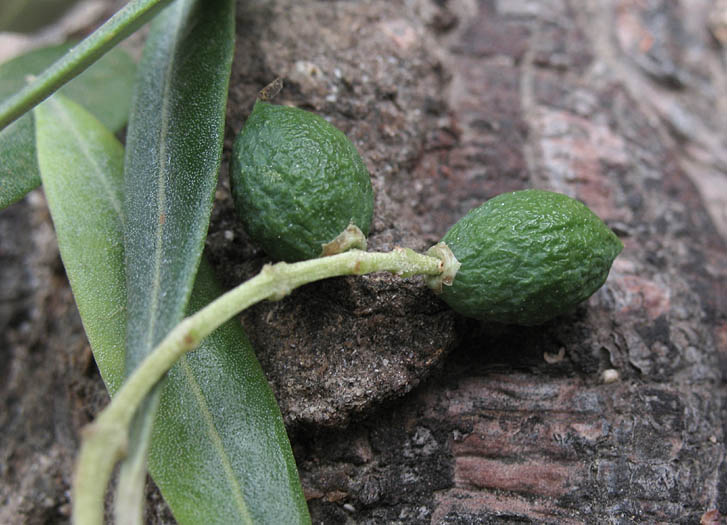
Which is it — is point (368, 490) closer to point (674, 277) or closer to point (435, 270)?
point (435, 270)

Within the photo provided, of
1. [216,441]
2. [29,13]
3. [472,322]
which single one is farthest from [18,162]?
[29,13]

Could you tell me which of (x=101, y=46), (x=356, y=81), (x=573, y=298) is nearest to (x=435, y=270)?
(x=573, y=298)

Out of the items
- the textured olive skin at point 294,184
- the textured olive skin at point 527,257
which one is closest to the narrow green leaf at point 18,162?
the textured olive skin at point 294,184

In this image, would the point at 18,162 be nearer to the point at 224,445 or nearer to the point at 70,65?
the point at 70,65

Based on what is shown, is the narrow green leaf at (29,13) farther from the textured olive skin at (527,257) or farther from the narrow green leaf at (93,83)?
the textured olive skin at (527,257)

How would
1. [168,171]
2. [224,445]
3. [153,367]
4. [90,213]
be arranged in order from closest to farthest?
1. [153,367]
2. [224,445]
3. [168,171]
4. [90,213]

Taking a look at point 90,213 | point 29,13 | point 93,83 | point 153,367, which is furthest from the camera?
point 29,13
